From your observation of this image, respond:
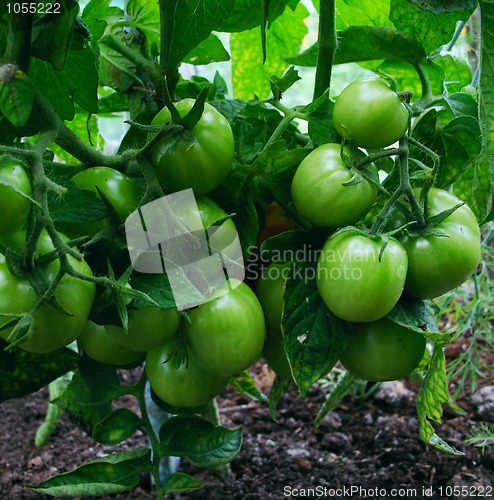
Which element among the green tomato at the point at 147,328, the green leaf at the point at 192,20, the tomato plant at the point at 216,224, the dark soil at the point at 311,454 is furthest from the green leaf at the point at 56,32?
the dark soil at the point at 311,454

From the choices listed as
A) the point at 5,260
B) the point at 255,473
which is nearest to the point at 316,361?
the point at 5,260

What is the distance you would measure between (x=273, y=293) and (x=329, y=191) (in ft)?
0.47

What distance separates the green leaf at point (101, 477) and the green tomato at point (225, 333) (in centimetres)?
18

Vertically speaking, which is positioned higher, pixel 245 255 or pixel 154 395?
pixel 245 255

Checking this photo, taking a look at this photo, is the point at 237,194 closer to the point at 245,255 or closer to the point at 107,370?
the point at 245,255

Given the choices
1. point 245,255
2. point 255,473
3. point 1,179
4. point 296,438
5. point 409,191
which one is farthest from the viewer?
point 296,438

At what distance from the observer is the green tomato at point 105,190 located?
0.49m

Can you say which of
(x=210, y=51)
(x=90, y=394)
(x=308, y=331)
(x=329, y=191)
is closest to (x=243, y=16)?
(x=210, y=51)

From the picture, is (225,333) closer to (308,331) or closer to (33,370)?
(308,331)

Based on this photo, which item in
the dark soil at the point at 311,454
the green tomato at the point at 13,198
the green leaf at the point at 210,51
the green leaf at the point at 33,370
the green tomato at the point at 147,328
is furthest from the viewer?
the dark soil at the point at 311,454

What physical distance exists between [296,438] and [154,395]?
51cm

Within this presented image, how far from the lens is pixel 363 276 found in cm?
46

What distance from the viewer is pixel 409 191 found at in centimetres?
48

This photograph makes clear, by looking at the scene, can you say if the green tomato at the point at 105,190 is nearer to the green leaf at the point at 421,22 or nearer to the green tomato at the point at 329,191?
the green tomato at the point at 329,191
